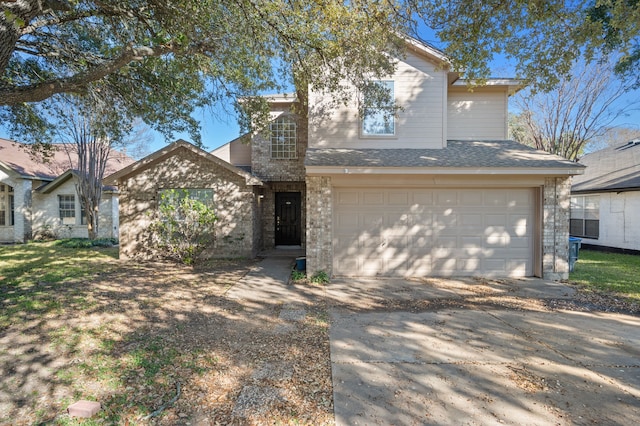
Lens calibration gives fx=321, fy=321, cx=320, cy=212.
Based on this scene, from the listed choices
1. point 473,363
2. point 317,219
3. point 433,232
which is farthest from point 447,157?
point 473,363

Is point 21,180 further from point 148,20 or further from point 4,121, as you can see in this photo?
point 148,20

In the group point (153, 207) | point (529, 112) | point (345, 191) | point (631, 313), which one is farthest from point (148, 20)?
point (529, 112)

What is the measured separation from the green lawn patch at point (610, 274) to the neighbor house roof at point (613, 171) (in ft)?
9.29

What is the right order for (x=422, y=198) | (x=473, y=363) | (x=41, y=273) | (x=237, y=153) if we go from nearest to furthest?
(x=473, y=363) → (x=422, y=198) → (x=41, y=273) → (x=237, y=153)

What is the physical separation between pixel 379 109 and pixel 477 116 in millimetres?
3622

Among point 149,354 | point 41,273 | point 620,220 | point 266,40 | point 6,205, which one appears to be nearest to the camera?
point 149,354

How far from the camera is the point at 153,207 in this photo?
36.7ft

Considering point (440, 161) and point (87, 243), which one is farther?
point (87, 243)

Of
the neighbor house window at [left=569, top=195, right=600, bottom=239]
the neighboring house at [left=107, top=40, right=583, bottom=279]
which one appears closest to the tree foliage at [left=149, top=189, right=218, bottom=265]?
the neighboring house at [left=107, top=40, right=583, bottom=279]

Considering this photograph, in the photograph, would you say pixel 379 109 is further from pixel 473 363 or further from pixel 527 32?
pixel 473 363

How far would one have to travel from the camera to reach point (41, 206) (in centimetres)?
1602

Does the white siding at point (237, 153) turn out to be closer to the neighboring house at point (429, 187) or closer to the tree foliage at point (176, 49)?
the tree foliage at point (176, 49)

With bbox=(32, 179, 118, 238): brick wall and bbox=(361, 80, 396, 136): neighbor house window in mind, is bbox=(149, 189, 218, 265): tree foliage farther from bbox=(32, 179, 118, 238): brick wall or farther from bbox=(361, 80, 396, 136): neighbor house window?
bbox=(32, 179, 118, 238): brick wall

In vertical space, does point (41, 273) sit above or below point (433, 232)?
below
